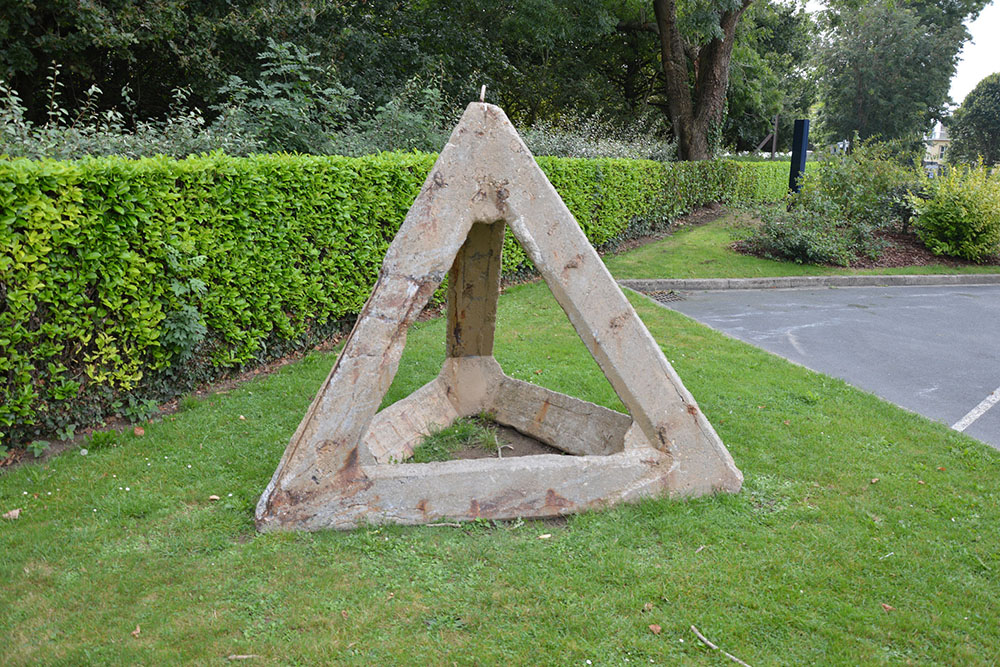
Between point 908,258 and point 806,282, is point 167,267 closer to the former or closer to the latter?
point 806,282

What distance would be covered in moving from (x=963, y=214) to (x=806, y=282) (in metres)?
4.09

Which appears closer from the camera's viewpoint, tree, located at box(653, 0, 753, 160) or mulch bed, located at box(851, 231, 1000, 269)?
mulch bed, located at box(851, 231, 1000, 269)

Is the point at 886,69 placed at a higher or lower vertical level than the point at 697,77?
higher

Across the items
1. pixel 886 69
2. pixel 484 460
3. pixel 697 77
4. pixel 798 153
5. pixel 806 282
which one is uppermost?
pixel 886 69

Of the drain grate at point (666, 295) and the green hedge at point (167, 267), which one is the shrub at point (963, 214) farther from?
the green hedge at point (167, 267)

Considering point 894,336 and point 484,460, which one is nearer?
point 484,460

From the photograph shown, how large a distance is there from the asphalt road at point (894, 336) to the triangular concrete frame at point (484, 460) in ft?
10.8

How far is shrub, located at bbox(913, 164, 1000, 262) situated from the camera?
14.4 metres

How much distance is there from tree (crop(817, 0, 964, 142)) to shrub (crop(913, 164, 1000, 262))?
112ft

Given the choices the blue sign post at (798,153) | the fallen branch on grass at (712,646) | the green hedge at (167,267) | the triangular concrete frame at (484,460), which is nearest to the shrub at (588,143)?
the blue sign post at (798,153)

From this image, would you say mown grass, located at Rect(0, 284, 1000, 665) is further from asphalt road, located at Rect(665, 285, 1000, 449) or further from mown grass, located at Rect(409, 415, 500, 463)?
asphalt road, located at Rect(665, 285, 1000, 449)

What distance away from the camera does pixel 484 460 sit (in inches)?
165

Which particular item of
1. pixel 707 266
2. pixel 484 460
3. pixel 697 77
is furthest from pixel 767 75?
pixel 484 460

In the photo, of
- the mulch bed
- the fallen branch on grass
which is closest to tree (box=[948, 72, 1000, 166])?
the mulch bed
